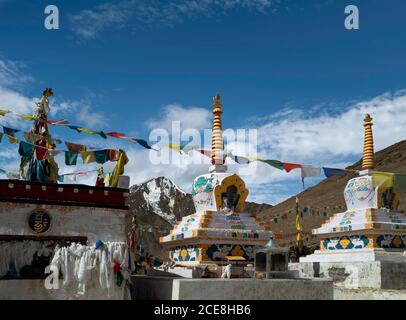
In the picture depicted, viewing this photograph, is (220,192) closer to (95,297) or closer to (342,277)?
(342,277)

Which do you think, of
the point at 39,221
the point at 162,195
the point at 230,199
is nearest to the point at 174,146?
the point at 230,199

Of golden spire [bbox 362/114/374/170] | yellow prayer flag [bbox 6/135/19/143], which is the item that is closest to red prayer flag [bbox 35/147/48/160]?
yellow prayer flag [bbox 6/135/19/143]

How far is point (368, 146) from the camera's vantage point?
81.5 ft

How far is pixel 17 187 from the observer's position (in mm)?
13492

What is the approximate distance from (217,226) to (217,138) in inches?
184

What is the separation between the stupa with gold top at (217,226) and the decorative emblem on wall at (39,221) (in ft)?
22.6

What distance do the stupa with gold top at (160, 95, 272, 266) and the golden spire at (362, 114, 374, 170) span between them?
7.22 m

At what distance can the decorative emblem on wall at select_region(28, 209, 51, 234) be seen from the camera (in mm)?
13422

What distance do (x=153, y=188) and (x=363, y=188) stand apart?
42.3 meters

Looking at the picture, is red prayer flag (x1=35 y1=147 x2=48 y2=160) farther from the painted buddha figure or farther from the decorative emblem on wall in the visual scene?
the painted buddha figure

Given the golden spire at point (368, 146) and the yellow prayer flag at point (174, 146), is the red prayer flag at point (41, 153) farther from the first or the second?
the golden spire at point (368, 146)

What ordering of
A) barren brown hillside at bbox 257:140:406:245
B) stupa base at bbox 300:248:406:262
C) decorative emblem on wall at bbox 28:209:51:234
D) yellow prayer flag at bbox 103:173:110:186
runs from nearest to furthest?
decorative emblem on wall at bbox 28:209:51:234, yellow prayer flag at bbox 103:173:110:186, stupa base at bbox 300:248:406:262, barren brown hillside at bbox 257:140:406:245
